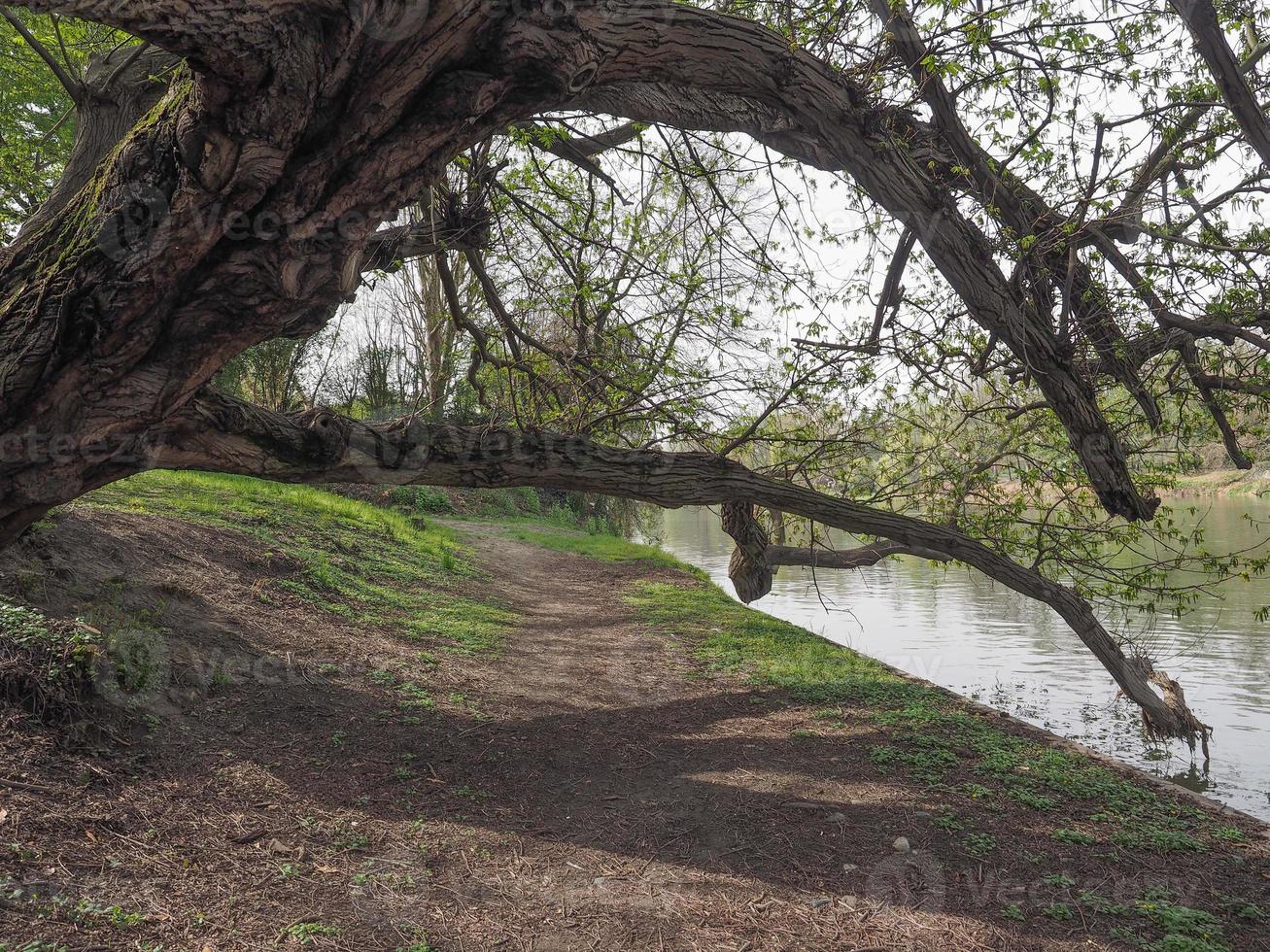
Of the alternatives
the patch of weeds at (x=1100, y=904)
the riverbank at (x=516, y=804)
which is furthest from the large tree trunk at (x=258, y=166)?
the patch of weeds at (x=1100, y=904)

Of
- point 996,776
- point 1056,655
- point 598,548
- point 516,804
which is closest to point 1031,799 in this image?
point 996,776

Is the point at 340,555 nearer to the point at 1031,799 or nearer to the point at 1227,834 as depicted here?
the point at 1031,799

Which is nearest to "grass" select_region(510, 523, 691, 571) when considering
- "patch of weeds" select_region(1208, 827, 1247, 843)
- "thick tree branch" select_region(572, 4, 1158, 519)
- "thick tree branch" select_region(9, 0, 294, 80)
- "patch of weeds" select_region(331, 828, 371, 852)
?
"thick tree branch" select_region(572, 4, 1158, 519)

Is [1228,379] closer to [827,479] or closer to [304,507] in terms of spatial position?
[827,479]

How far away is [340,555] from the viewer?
28.1ft

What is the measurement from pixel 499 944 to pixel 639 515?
21872 millimetres

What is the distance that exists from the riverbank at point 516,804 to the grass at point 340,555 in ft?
0.41

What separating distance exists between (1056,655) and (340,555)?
9.35 meters

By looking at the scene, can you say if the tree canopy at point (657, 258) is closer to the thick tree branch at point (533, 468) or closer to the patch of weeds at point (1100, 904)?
the thick tree branch at point (533, 468)

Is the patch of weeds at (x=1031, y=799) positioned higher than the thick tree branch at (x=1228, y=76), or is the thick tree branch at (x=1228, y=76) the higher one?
the thick tree branch at (x=1228, y=76)

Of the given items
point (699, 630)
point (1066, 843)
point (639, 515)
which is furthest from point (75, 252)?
point (639, 515)

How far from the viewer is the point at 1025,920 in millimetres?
3000

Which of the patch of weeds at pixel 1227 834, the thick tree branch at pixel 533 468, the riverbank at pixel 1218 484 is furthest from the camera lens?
the riverbank at pixel 1218 484

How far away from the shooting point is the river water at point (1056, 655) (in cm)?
667
